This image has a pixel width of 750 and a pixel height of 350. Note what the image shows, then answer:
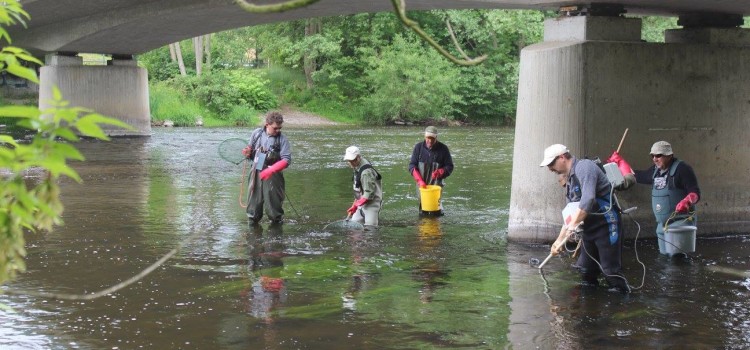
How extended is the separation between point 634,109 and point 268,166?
5015mm

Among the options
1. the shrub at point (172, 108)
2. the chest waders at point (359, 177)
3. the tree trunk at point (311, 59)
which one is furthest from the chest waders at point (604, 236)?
the tree trunk at point (311, 59)

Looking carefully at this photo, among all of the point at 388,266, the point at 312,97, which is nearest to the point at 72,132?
the point at 388,266

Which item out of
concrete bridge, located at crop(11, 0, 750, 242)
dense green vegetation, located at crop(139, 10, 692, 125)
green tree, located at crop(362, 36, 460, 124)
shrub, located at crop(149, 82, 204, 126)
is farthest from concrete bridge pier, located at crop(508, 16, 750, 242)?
green tree, located at crop(362, 36, 460, 124)

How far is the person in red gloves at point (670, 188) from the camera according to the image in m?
12.3

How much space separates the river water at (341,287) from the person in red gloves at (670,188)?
55 cm

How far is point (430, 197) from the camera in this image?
54.1ft

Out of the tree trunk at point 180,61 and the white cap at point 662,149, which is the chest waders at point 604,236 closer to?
the white cap at point 662,149

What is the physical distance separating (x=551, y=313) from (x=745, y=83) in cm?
690

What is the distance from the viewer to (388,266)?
11.9 m

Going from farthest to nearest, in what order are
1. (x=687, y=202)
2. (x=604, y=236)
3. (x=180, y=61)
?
(x=180, y=61), (x=687, y=202), (x=604, y=236)

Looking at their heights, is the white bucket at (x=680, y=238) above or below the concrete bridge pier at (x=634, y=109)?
below

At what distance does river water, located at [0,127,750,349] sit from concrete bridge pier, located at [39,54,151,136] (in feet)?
64.3

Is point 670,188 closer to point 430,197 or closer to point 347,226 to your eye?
point 347,226

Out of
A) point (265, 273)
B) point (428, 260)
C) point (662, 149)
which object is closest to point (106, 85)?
point (428, 260)
